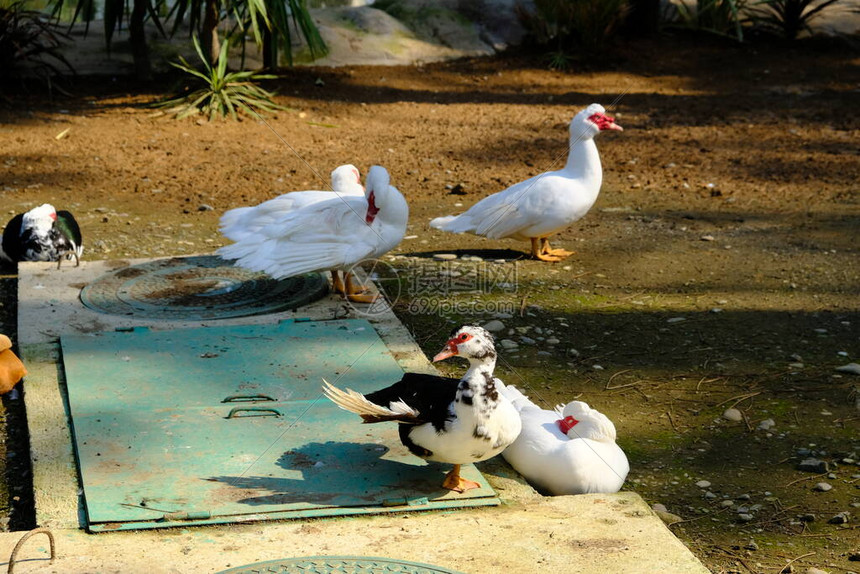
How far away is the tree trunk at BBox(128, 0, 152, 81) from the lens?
9656mm

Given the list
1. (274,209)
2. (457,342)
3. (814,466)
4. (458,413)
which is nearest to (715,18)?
(274,209)

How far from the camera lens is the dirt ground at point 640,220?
3.86m

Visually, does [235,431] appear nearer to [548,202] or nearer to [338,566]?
[338,566]

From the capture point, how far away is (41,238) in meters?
5.60

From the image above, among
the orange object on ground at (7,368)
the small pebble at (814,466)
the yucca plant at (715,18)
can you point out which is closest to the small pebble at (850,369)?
the small pebble at (814,466)

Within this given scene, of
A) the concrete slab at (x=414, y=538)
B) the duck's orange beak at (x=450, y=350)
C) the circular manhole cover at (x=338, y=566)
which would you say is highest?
the duck's orange beak at (x=450, y=350)

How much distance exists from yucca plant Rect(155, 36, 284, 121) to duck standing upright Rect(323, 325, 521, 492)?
6.39 meters

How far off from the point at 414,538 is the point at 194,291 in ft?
8.52

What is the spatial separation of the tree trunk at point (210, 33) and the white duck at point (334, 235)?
5.01 metres

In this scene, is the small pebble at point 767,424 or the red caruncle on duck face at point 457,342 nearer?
the red caruncle on duck face at point 457,342

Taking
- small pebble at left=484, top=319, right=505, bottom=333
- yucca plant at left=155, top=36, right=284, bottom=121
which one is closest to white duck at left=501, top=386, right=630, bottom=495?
small pebble at left=484, top=319, right=505, bottom=333

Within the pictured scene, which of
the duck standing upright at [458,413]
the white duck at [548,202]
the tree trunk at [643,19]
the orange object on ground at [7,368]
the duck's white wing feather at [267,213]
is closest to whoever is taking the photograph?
the duck standing upright at [458,413]

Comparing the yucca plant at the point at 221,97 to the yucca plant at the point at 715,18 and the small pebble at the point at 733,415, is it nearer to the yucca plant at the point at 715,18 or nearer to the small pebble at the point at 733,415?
Answer: the yucca plant at the point at 715,18

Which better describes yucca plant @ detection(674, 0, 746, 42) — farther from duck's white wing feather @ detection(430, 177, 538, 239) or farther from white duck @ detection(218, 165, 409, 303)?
white duck @ detection(218, 165, 409, 303)
